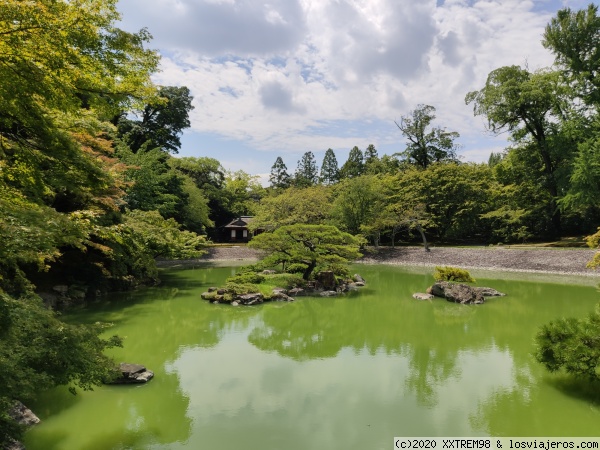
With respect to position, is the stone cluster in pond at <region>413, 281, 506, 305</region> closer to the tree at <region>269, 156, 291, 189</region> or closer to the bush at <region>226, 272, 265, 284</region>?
the bush at <region>226, 272, 265, 284</region>

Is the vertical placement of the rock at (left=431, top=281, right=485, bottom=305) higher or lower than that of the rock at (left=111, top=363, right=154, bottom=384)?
higher

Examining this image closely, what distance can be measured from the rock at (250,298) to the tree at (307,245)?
2.42 metres

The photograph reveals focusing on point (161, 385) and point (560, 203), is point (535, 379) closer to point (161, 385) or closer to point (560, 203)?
point (161, 385)

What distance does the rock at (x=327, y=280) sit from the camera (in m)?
15.0

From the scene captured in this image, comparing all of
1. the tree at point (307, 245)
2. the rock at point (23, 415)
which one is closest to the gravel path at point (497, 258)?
the tree at point (307, 245)

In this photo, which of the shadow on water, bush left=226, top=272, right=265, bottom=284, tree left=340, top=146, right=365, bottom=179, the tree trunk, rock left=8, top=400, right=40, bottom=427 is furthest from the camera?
tree left=340, top=146, right=365, bottom=179

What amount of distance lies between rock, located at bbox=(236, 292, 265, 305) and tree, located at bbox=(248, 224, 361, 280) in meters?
2.42

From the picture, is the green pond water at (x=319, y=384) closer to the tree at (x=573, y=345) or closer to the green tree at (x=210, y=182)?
the tree at (x=573, y=345)

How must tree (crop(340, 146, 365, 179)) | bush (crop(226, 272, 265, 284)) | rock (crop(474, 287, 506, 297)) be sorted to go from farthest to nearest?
tree (crop(340, 146, 365, 179))
bush (crop(226, 272, 265, 284))
rock (crop(474, 287, 506, 297))

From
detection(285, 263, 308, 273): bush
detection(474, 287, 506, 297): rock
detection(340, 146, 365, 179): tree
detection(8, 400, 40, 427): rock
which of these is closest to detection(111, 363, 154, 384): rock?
detection(8, 400, 40, 427): rock

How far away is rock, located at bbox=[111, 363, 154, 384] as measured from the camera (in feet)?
20.9

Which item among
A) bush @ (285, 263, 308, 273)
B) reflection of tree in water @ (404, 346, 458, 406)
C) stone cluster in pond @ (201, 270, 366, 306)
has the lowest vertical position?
reflection of tree in water @ (404, 346, 458, 406)

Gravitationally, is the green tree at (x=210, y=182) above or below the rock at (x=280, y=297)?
above

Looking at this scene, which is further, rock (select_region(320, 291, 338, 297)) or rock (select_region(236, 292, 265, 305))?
rock (select_region(320, 291, 338, 297))
